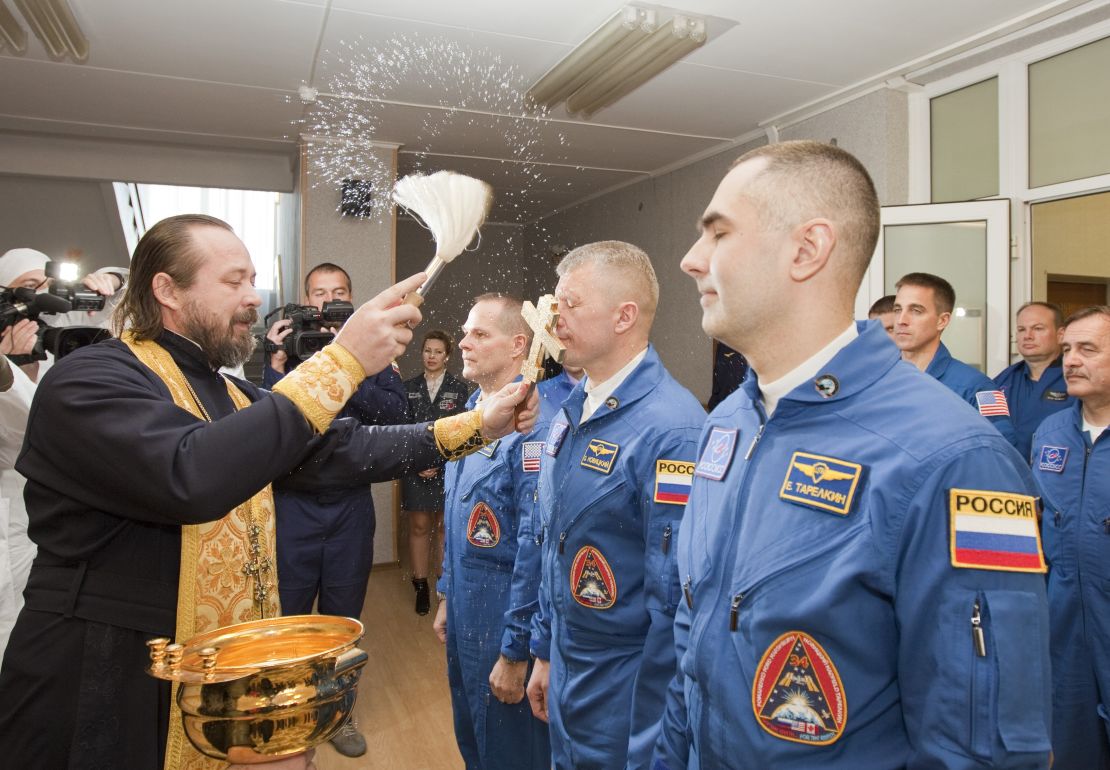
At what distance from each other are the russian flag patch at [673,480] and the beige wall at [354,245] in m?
4.46

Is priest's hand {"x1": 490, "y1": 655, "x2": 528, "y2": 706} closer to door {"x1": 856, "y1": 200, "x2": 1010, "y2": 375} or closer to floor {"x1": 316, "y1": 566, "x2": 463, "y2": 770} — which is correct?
floor {"x1": 316, "y1": 566, "x2": 463, "y2": 770}

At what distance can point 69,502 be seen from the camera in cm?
135

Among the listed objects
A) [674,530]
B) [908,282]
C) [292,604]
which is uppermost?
[908,282]

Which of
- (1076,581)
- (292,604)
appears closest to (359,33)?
(292,604)

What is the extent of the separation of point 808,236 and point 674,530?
717 millimetres

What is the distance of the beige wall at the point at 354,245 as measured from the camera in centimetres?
566

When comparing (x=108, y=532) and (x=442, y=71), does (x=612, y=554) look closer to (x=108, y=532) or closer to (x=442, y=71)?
(x=108, y=532)

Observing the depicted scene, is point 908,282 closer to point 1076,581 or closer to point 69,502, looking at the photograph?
point 1076,581

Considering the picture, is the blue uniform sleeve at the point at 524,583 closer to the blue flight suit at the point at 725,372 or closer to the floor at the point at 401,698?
the floor at the point at 401,698

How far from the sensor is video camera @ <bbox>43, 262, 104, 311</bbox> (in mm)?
2070

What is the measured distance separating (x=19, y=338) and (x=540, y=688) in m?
1.80

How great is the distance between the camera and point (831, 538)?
38.7 inches

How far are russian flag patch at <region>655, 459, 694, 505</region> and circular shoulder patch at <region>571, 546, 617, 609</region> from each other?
0.24 m

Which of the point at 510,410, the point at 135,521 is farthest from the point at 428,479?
the point at 135,521
